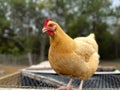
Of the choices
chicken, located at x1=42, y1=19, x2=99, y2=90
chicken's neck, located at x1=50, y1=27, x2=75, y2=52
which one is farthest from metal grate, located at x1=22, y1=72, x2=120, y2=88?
chicken's neck, located at x1=50, y1=27, x2=75, y2=52

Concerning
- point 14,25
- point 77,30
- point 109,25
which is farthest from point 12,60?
point 109,25

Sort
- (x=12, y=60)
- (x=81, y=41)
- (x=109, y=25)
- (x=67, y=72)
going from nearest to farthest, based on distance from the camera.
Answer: (x=67, y=72)
(x=81, y=41)
(x=12, y=60)
(x=109, y=25)

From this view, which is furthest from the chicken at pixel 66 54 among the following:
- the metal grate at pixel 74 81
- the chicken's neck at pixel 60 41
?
the metal grate at pixel 74 81

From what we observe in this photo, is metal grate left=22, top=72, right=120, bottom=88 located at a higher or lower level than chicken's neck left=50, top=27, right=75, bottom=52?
lower

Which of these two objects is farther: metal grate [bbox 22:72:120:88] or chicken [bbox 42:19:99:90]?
metal grate [bbox 22:72:120:88]

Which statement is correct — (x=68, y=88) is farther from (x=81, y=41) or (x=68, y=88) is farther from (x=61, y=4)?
(x=61, y=4)

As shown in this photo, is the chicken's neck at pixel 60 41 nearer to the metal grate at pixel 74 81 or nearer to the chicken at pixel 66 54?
the chicken at pixel 66 54

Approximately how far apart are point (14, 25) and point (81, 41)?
40048mm

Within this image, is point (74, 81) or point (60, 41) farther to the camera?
point (74, 81)

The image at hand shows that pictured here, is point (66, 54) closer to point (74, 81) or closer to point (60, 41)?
point (60, 41)

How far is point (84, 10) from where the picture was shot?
1738 inches

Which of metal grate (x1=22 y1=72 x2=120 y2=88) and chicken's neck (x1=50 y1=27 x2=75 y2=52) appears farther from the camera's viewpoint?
metal grate (x1=22 y1=72 x2=120 y2=88)

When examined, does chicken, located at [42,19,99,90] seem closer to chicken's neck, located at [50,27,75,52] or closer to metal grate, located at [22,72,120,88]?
chicken's neck, located at [50,27,75,52]

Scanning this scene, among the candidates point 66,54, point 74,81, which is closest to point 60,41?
point 66,54
